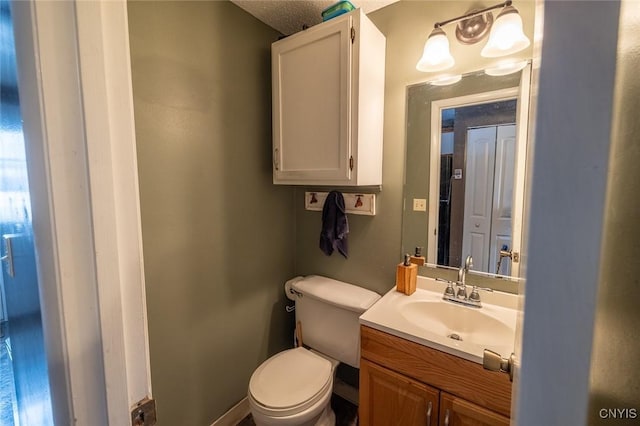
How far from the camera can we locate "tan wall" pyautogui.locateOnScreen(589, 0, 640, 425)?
0.85ft

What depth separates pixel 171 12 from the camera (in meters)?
1.16

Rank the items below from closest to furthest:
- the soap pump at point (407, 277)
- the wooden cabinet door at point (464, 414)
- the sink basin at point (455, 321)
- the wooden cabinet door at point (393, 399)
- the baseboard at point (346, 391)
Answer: the wooden cabinet door at point (464, 414)
the wooden cabinet door at point (393, 399)
the sink basin at point (455, 321)
the soap pump at point (407, 277)
the baseboard at point (346, 391)

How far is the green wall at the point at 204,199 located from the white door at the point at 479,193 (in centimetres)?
113

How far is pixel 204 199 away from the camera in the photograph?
135cm

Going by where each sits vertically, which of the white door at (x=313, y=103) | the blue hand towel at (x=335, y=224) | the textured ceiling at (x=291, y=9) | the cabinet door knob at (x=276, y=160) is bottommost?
the blue hand towel at (x=335, y=224)

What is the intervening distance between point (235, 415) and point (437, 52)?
224 centimetres

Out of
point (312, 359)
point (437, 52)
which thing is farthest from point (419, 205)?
point (312, 359)

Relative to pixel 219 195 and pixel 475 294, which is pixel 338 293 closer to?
pixel 475 294

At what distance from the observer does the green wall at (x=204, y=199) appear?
44.9 inches

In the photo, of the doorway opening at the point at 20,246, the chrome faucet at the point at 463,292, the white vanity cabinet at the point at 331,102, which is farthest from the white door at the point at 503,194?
the doorway opening at the point at 20,246

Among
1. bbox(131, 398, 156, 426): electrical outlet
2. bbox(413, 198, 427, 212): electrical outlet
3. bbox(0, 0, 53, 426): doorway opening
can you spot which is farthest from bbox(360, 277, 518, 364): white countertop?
bbox(0, 0, 53, 426): doorway opening

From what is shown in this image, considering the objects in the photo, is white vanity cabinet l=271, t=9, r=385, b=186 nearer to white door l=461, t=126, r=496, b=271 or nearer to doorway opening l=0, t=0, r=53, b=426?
white door l=461, t=126, r=496, b=271

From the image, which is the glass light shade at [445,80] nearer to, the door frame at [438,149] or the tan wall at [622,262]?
the door frame at [438,149]

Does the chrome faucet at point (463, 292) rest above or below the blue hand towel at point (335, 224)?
below
